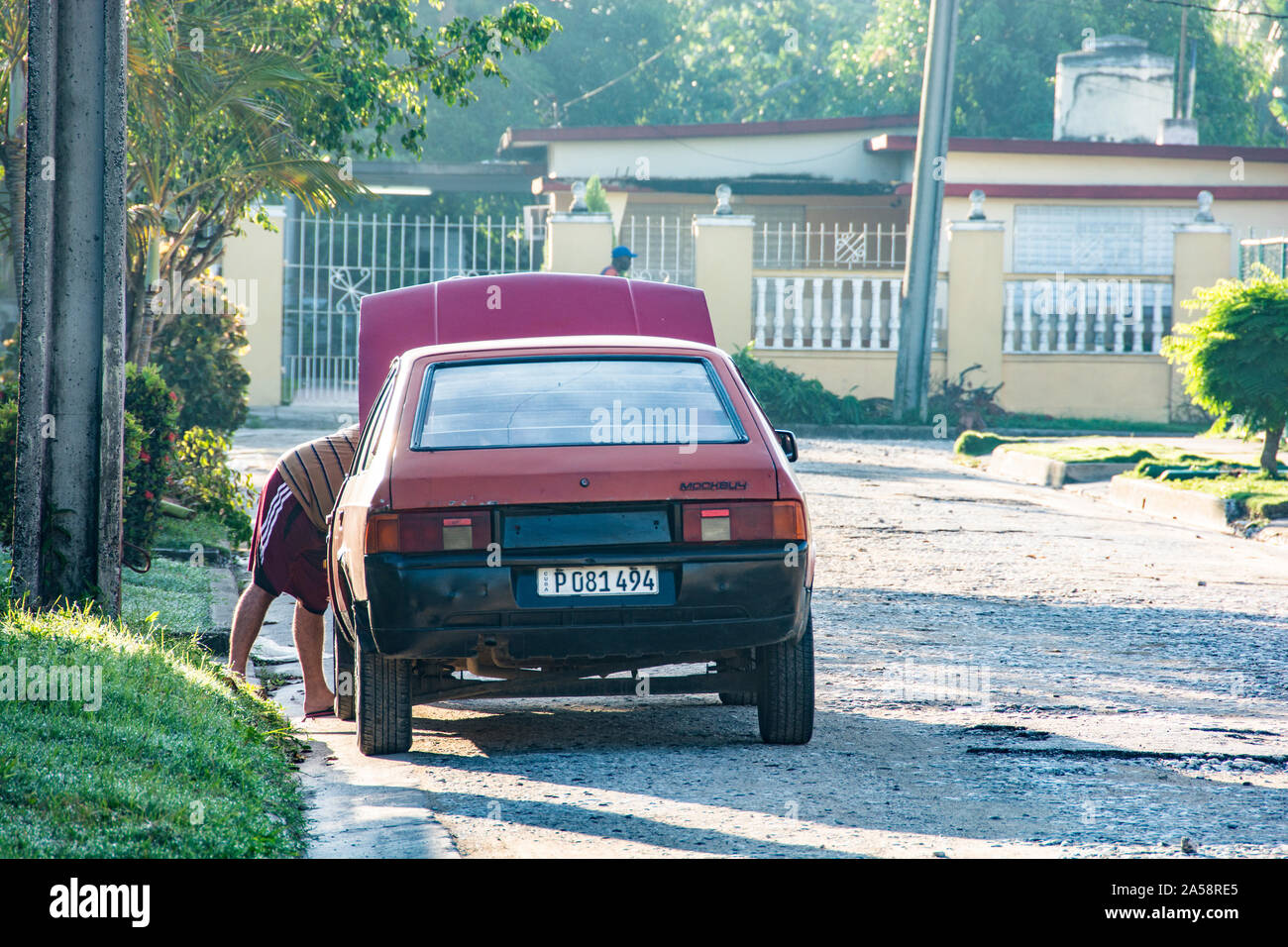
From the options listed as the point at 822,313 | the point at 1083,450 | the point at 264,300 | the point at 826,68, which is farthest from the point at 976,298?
the point at 826,68

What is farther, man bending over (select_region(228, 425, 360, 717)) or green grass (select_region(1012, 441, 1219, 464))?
green grass (select_region(1012, 441, 1219, 464))

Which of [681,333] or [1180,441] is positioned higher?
[681,333]

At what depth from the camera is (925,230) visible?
2314 centimetres

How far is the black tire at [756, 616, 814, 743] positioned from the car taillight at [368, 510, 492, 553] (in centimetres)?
117


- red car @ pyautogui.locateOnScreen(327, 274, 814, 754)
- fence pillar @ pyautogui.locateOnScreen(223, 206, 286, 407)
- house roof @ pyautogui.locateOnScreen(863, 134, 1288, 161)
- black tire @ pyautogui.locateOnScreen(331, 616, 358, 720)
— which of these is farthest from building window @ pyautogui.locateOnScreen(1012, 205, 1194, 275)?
red car @ pyautogui.locateOnScreen(327, 274, 814, 754)

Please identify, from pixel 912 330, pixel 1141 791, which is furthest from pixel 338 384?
pixel 1141 791

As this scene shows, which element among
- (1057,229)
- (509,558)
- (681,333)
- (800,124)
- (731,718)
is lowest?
(731,718)

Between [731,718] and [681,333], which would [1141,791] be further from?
[681,333]

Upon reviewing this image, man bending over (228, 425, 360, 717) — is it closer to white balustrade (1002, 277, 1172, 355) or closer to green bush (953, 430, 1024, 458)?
green bush (953, 430, 1024, 458)

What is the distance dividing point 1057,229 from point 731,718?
2363 cm

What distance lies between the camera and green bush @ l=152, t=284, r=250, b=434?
15148 millimetres

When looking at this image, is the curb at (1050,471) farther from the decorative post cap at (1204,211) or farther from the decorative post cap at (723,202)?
the decorative post cap at (1204,211)

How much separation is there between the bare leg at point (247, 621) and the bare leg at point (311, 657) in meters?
0.19

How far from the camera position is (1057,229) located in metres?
28.8
